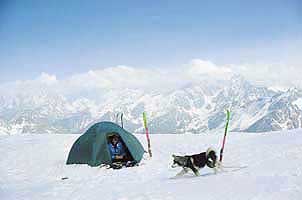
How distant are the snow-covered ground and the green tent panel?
20.9 inches

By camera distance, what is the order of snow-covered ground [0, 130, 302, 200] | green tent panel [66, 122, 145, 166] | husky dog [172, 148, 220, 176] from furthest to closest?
green tent panel [66, 122, 145, 166], husky dog [172, 148, 220, 176], snow-covered ground [0, 130, 302, 200]

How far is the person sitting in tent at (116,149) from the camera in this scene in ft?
59.1

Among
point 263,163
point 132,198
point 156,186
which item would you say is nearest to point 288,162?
point 263,163

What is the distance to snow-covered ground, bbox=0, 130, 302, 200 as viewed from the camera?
933 cm

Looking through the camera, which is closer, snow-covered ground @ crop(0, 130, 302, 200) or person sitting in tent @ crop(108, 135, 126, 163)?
snow-covered ground @ crop(0, 130, 302, 200)

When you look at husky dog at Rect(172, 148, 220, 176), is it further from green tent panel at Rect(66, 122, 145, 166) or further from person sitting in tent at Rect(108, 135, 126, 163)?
person sitting in tent at Rect(108, 135, 126, 163)

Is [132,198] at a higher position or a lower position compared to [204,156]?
lower

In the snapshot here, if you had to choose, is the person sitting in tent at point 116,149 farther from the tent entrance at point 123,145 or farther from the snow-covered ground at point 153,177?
the snow-covered ground at point 153,177

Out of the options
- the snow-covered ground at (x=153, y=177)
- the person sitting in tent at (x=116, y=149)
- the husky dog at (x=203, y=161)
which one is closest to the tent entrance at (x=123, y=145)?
the person sitting in tent at (x=116, y=149)

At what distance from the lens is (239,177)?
11008 mm

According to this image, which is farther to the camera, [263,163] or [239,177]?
[263,163]

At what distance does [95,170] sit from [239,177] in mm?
7945

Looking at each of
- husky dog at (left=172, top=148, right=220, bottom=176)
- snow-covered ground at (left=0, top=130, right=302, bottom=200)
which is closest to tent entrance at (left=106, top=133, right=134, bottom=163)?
snow-covered ground at (left=0, top=130, right=302, bottom=200)

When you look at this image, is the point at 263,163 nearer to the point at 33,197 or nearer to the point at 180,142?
the point at 33,197
